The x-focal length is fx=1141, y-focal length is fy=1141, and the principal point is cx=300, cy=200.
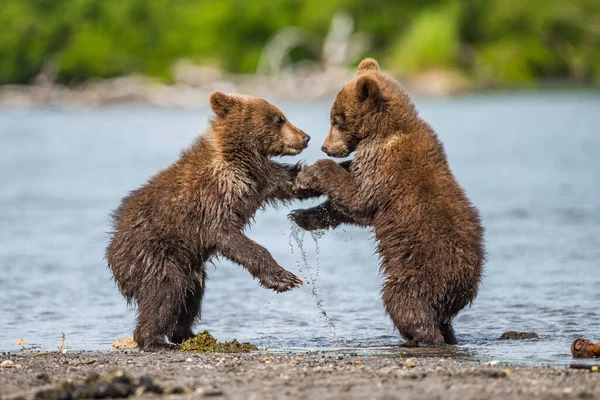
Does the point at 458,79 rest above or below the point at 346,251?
above

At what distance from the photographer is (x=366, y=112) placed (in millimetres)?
8492

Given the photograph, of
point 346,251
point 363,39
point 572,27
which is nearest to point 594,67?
point 572,27

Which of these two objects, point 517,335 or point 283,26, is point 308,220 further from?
point 283,26

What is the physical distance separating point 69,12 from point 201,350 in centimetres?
7170

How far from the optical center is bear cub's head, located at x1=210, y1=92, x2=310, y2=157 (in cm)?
→ 862

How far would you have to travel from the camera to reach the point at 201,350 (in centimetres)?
815

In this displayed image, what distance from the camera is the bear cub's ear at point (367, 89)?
27.6 ft

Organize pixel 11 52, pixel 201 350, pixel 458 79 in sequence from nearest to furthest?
pixel 201 350
pixel 458 79
pixel 11 52

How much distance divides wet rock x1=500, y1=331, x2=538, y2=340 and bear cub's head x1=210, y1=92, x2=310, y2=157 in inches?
82.3

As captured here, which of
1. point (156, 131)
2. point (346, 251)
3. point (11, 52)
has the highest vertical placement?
point (11, 52)

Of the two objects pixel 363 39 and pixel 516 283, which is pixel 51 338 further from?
pixel 363 39

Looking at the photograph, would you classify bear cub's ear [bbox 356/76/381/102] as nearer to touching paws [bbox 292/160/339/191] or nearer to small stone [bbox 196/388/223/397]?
touching paws [bbox 292/160/339/191]

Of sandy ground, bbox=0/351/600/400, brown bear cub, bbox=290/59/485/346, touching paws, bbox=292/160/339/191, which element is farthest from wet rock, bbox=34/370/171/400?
touching paws, bbox=292/160/339/191

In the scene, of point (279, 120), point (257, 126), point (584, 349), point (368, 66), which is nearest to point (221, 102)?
point (257, 126)
